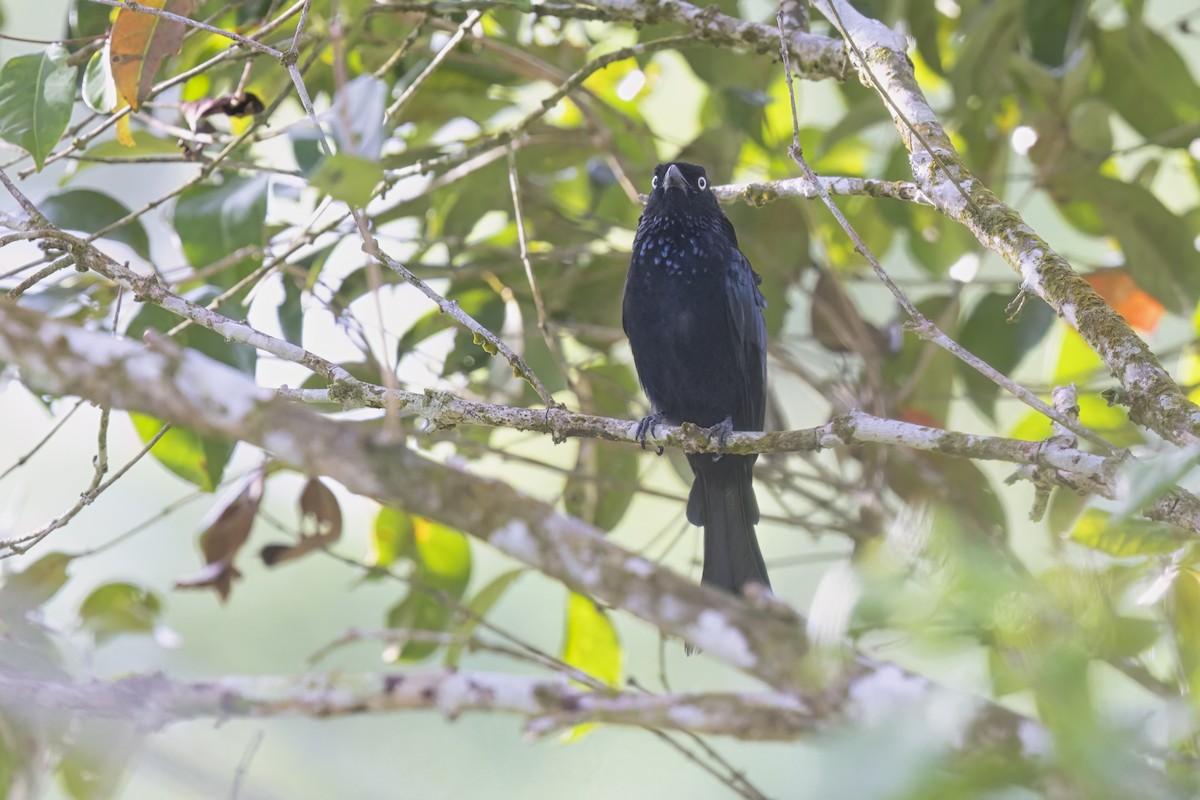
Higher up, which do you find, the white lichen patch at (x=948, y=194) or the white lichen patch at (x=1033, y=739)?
the white lichen patch at (x=948, y=194)

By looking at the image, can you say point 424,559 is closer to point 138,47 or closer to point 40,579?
point 40,579

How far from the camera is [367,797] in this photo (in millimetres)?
4520

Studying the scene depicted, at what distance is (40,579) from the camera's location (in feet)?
11.2

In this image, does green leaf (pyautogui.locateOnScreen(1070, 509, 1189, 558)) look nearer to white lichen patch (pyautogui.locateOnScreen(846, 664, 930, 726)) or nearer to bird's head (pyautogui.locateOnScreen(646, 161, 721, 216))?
white lichen patch (pyautogui.locateOnScreen(846, 664, 930, 726))

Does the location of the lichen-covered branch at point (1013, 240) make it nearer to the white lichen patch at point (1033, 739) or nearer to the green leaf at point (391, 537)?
the white lichen patch at point (1033, 739)

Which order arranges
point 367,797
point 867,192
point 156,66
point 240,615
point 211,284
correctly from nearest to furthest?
point 867,192 < point 156,66 < point 211,284 < point 367,797 < point 240,615

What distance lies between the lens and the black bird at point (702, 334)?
3.80 m

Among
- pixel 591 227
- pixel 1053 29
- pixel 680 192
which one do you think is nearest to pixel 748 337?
pixel 680 192

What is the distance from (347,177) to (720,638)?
83 cm

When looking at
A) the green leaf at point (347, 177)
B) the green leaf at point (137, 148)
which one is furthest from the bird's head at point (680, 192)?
the green leaf at point (347, 177)

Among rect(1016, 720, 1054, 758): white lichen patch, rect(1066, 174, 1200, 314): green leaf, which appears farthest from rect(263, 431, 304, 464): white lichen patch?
rect(1066, 174, 1200, 314): green leaf

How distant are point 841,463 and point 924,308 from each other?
2.25 feet

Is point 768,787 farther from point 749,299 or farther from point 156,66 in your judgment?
point 156,66

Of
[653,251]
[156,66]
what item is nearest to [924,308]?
[653,251]
